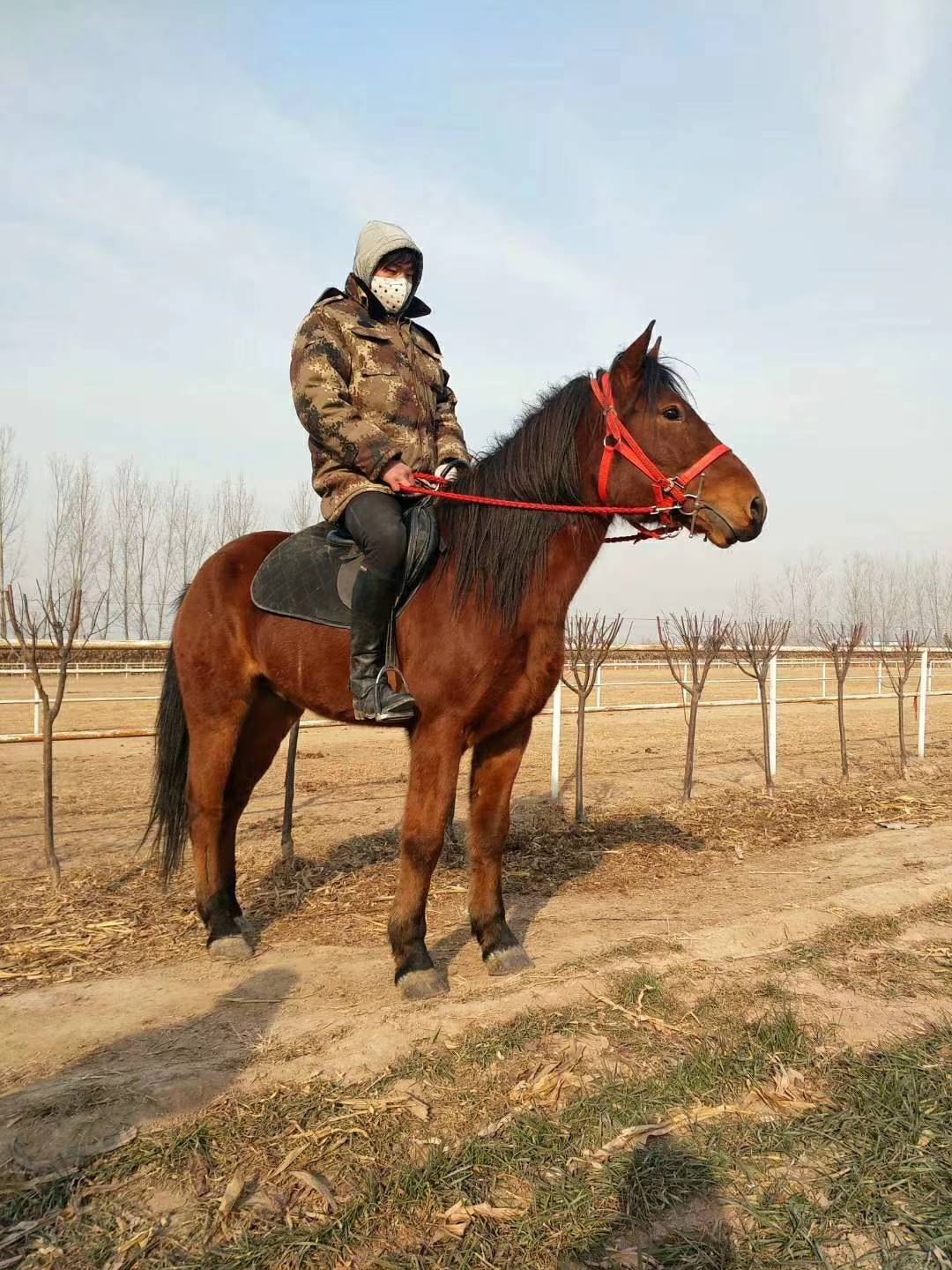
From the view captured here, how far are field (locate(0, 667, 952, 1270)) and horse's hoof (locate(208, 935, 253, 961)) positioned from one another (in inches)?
6.1

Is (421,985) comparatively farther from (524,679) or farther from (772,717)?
(772,717)

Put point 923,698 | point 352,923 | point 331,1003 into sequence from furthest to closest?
point 923,698 → point 352,923 → point 331,1003

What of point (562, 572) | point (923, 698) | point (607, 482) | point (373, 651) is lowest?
point (923, 698)

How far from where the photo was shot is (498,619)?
13.0 ft

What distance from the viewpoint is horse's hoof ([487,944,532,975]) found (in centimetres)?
422

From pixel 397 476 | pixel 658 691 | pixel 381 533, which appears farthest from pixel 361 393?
pixel 658 691

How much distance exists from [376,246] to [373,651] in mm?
2238

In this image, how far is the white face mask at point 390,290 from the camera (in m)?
4.48

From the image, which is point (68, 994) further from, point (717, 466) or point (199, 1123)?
point (717, 466)

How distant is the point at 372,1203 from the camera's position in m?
2.24

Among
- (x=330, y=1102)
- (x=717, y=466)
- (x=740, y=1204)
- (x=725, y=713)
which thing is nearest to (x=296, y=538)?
(x=717, y=466)

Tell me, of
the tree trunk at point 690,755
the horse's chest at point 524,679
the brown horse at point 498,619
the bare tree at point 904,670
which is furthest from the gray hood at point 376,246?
the bare tree at point 904,670

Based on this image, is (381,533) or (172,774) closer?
(381,533)

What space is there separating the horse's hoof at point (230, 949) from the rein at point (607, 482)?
9.10ft
